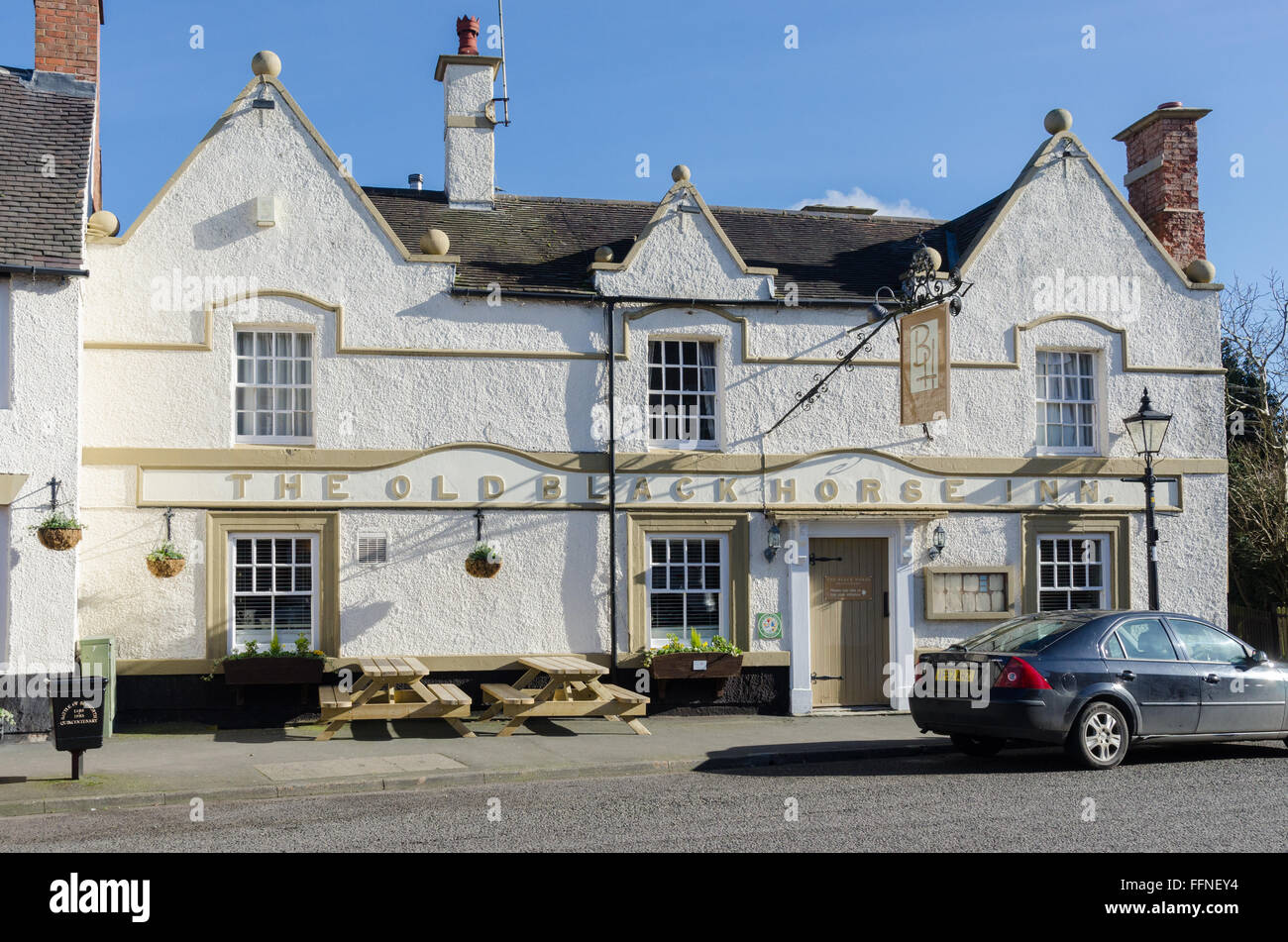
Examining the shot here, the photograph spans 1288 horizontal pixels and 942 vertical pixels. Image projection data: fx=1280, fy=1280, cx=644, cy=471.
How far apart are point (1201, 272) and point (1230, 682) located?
7845 millimetres

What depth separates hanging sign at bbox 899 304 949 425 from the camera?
14992 mm

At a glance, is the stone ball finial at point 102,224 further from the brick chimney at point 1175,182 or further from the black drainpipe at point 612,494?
the brick chimney at point 1175,182

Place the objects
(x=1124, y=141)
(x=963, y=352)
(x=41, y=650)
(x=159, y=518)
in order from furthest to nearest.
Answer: (x=1124, y=141), (x=963, y=352), (x=159, y=518), (x=41, y=650)

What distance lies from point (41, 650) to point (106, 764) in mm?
2426

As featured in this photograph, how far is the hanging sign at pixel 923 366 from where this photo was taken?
14992mm

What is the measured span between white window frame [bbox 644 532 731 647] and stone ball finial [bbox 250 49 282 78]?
24.5 feet

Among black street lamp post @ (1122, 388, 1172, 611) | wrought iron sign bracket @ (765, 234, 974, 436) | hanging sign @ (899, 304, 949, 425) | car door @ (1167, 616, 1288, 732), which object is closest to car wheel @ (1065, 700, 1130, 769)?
car door @ (1167, 616, 1288, 732)

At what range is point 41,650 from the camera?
14023 mm

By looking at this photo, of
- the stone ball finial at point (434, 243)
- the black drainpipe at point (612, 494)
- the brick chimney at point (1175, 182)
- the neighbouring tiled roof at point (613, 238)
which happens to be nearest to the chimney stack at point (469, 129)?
the neighbouring tiled roof at point (613, 238)

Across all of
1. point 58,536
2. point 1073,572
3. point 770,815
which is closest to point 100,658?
point 58,536

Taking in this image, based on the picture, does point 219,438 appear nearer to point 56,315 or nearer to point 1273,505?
point 56,315

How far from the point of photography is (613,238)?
18125 mm

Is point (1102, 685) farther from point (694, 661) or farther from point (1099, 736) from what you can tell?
point (694, 661)

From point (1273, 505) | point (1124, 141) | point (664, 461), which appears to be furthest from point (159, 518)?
point (1273, 505)
